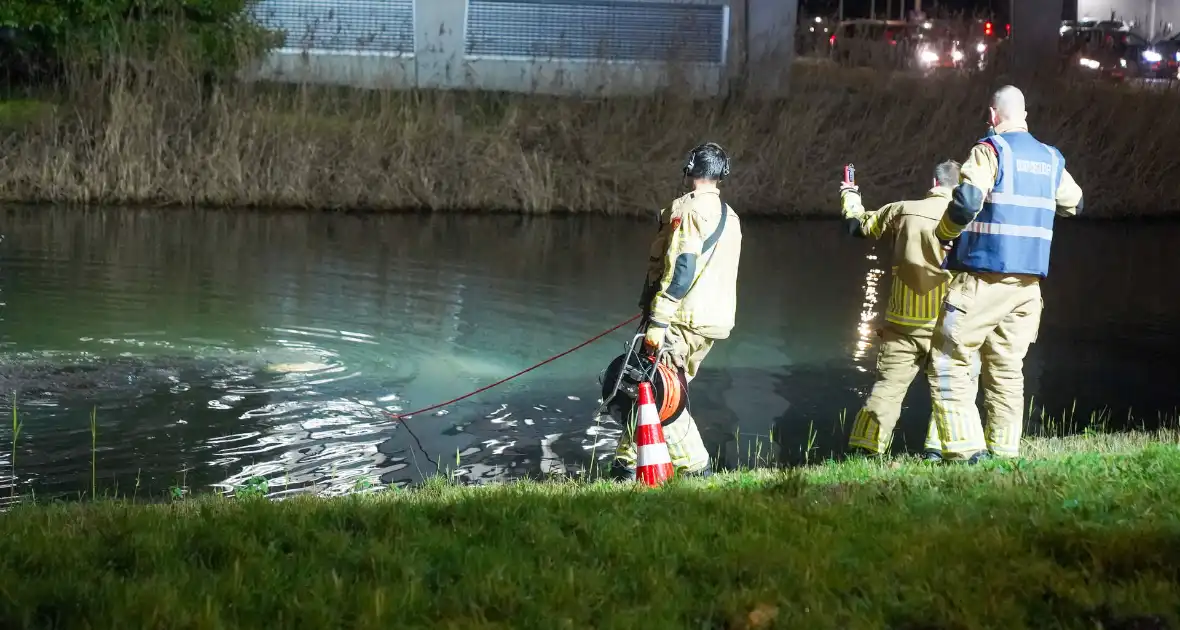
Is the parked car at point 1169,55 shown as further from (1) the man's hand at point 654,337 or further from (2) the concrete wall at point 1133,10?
(1) the man's hand at point 654,337

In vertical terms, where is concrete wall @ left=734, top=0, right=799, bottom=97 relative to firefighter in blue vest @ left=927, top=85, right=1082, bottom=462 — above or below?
above

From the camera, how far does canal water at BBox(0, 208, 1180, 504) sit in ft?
32.8

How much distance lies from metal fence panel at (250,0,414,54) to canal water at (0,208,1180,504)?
29.7ft

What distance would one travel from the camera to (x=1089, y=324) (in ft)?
56.8

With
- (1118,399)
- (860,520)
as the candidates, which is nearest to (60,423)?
(860,520)

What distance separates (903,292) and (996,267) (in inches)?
46.9

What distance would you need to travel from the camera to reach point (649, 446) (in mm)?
8234

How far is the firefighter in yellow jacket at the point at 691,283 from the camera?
8.42m

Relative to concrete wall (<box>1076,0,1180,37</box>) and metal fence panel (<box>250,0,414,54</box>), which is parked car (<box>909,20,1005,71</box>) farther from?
concrete wall (<box>1076,0,1180,37</box>)

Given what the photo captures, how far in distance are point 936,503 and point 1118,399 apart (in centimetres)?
763

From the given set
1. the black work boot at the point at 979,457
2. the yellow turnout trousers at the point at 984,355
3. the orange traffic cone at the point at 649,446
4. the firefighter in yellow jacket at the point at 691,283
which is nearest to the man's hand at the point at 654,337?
the firefighter in yellow jacket at the point at 691,283

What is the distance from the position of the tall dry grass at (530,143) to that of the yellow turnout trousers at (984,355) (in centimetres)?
1906

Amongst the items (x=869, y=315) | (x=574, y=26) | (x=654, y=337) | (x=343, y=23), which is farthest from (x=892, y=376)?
(x=343, y=23)

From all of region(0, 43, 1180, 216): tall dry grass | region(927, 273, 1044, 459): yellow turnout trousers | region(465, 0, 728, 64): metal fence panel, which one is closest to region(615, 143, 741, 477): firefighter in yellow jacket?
region(927, 273, 1044, 459): yellow turnout trousers
